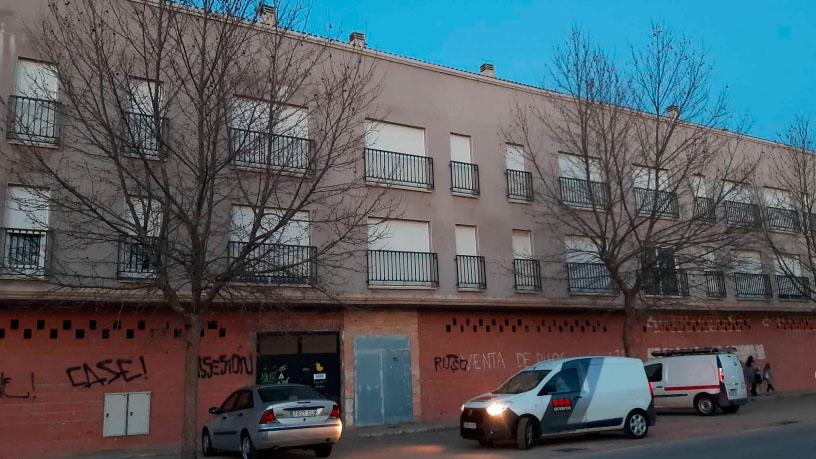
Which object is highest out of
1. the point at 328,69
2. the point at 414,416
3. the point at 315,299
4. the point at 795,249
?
the point at 328,69

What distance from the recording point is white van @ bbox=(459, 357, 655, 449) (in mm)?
12891

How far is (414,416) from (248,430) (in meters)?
7.73

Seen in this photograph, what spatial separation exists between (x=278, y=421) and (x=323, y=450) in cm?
147

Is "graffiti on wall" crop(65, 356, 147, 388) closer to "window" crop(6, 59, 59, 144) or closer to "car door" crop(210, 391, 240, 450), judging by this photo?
"car door" crop(210, 391, 240, 450)

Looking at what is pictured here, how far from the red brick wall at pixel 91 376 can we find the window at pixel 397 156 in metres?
5.59

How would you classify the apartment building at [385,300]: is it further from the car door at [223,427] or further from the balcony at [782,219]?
the car door at [223,427]

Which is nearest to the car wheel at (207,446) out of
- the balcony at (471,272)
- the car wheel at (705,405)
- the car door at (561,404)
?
the car door at (561,404)

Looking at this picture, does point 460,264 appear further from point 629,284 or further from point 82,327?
point 82,327

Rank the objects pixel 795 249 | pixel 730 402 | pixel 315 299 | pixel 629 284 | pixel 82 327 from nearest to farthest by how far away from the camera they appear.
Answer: pixel 82 327, pixel 315 299, pixel 730 402, pixel 629 284, pixel 795 249

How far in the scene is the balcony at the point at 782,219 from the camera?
1073 inches

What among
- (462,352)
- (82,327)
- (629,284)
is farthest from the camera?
(629,284)

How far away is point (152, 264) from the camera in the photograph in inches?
466

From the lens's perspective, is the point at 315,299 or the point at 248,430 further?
the point at 315,299

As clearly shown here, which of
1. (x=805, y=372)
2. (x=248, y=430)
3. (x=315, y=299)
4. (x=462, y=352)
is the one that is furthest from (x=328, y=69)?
(x=805, y=372)
